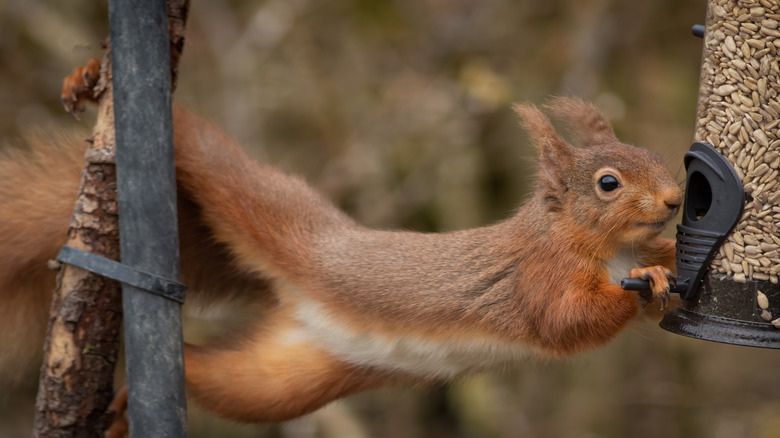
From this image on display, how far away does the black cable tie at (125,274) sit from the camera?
2.33m

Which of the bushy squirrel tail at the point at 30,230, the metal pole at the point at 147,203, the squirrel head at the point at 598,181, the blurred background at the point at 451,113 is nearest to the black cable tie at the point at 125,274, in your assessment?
the metal pole at the point at 147,203

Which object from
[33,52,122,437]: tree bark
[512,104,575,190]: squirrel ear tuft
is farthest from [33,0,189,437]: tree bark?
[512,104,575,190]: squirrel ear tuft

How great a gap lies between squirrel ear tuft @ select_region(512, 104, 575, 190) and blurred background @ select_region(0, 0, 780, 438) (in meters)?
1.61

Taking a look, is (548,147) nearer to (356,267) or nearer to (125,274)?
(356,267)

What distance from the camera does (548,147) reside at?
286cm


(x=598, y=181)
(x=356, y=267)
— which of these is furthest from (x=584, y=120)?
(x=356, y=267)

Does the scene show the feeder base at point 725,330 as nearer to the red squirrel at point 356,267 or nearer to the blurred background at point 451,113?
the red squirrel at point 356,267

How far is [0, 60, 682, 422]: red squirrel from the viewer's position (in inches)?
109

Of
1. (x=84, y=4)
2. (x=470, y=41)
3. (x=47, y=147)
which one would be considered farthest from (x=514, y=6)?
(x=47, y=147)

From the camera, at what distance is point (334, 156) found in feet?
17.8

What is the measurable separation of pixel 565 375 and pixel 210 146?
10.4ft

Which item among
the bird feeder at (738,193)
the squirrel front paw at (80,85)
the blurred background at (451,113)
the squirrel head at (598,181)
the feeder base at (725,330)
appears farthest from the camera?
the blurred background at (451,113)

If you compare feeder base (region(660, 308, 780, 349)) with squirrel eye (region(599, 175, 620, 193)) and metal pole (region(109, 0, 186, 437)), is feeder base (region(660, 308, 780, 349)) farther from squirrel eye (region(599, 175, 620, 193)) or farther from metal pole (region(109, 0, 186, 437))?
metal pole (region(109, 0, 186, 437))

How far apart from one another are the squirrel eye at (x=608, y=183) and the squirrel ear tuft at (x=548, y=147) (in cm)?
15
